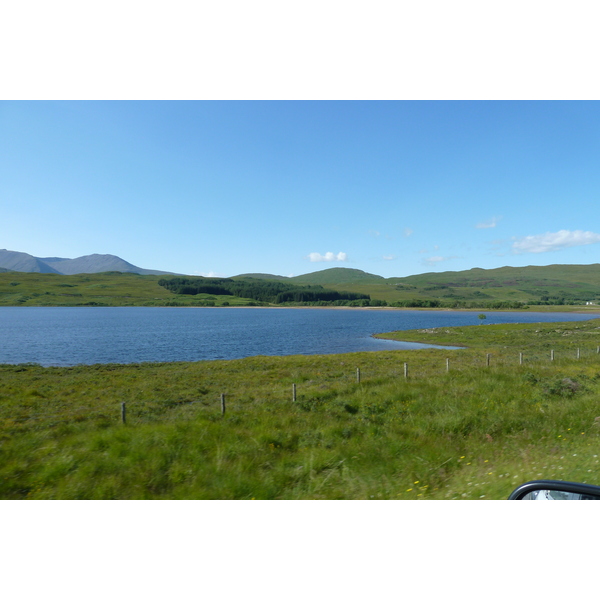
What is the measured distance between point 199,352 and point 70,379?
23.1 metres

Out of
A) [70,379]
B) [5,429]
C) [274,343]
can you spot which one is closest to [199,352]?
[274,343]

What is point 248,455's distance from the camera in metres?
8.52

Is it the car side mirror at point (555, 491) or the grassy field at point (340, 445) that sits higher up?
the car side mirror at point (555, 491)

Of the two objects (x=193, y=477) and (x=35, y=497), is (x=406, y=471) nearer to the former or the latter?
(x=193, y=477)

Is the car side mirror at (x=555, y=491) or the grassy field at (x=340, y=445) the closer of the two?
the car side mirror at (x=555, y=491)

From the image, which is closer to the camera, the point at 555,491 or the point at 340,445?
the point at 555,491

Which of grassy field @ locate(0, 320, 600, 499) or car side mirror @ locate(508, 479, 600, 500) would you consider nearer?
car side mirror @ locate(508, 479, 600, 500)

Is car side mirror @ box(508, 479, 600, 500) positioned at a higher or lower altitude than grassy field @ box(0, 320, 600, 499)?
higher

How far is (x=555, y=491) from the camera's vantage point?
3.31 metres

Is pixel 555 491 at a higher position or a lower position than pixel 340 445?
higher

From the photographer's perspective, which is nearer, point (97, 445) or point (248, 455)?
point (248, 455)

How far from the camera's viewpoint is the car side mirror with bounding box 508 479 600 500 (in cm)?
296

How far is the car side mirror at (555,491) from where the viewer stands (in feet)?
9.70

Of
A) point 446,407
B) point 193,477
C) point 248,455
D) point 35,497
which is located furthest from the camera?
point 446,407
